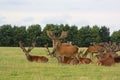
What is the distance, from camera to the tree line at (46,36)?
3332 inches

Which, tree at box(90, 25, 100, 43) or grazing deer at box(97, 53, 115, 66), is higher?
tree at box(90, 25, 100, 43)

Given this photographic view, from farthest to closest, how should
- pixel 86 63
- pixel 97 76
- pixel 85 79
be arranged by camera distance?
pixel 86 63 < pixel 97 76 < pixel 85 79

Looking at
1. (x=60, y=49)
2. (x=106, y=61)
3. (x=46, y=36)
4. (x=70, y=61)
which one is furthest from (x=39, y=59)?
(x=46, y=36)

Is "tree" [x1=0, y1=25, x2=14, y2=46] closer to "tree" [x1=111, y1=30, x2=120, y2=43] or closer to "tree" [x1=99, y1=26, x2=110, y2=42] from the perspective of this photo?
"tree" [x1=99, y1=26, x2=110, y2=42]

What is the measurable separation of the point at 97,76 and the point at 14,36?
70359 millimetres

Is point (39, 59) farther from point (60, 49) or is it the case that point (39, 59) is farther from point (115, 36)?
point (115, 36)

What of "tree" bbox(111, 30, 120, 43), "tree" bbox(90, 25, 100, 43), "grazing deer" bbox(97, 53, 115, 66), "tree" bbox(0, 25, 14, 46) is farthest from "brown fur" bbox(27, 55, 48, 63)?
"tree" bbox(111, 30, 120, 43)

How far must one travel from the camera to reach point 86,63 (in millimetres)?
25031

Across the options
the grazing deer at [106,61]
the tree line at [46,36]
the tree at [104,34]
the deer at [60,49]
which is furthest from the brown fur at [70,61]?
the tree at [104,34]

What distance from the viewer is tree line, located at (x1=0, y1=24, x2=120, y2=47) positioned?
84.6 metres

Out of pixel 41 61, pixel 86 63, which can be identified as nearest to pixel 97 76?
pixel 86 63

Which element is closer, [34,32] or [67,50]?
[67,50]

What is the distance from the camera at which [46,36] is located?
3278 inches

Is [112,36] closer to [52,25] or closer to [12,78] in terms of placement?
[52,25]
